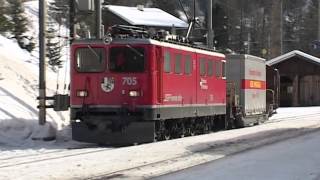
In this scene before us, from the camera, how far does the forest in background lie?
84.3 m

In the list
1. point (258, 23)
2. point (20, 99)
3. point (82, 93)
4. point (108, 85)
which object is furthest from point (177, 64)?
point (258, 23)

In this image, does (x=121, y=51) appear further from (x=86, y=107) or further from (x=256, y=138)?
(x=256, y=138)

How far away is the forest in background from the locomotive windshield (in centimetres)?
5261

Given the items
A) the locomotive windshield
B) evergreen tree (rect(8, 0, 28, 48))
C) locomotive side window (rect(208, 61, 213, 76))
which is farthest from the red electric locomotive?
evergreen tree (rect(8, 0, 28, 48))

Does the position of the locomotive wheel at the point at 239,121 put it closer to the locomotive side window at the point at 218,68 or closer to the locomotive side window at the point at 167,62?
the locomotive side window at the point at 218,68

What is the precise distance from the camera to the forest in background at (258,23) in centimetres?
8431

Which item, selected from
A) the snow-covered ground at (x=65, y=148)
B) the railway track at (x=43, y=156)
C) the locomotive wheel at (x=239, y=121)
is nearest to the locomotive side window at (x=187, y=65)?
the snow-covered ground at (x=65, y=148)

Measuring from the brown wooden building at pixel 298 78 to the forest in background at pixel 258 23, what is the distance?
465 inches

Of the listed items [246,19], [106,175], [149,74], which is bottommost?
[106,175]

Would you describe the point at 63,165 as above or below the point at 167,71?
below

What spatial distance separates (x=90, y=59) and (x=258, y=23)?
8342 centimetres

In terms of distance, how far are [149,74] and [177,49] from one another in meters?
2.17

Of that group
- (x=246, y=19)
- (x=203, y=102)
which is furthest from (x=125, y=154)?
(x=246, y=19)

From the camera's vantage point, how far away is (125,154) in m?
Answer: 16.9
